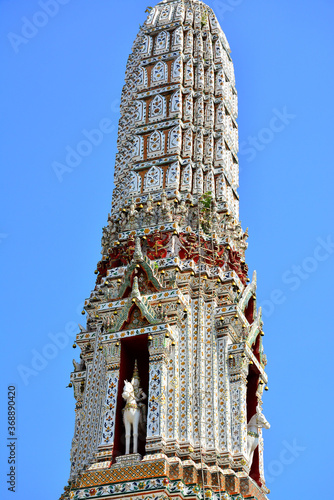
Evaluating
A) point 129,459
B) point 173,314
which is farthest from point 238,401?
point 129,459

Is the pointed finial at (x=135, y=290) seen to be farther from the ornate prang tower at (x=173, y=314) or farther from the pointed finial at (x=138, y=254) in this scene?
the pointed finial at (x=138, y=254)

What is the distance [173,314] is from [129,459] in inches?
132

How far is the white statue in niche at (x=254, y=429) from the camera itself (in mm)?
21927

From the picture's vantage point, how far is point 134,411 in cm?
2102

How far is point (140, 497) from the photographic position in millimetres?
19625

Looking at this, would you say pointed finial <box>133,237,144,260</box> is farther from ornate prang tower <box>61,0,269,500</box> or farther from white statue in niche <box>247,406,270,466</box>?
white statue in niche <box>247,406,270,466</box>

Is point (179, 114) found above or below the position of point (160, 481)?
above

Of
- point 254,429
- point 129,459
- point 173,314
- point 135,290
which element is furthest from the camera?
point 135,290

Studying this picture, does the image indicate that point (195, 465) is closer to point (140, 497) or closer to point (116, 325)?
point (140, 497)

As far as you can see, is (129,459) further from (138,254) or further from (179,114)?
(179,114)

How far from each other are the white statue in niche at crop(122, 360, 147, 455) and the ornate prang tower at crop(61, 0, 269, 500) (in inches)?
1.1

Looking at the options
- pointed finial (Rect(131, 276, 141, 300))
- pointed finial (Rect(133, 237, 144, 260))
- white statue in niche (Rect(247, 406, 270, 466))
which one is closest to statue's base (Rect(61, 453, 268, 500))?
white statue in niche (Rect(247, 406, 270, 466))

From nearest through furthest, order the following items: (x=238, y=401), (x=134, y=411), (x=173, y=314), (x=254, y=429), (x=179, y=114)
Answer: (x=134, y=411) → (x=238, y=401) → (x=173, y=314) → (x=254, y=429) → (x=179, y=114)

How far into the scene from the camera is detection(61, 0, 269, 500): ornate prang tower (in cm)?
2050
